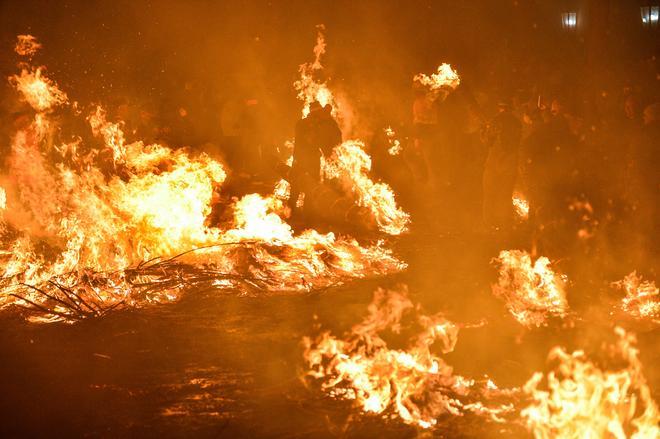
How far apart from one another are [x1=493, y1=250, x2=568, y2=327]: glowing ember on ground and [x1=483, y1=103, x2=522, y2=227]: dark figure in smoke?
8.65 feet

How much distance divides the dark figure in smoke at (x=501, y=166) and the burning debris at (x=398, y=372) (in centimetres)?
443

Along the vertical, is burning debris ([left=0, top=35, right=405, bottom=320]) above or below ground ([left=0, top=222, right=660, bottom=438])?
above

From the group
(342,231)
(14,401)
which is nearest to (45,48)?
(342,231)

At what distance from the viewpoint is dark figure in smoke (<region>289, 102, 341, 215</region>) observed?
988 centimetres

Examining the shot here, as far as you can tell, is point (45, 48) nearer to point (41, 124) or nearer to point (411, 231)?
point (41, 124)

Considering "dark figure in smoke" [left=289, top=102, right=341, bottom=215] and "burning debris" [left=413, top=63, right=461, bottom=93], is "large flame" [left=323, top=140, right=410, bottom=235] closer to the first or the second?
"dark figure in smoke" [left=289, top=102, right=341, bottom=215]

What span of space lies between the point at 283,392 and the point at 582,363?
2.35 m

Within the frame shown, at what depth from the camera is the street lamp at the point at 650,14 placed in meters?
20.5

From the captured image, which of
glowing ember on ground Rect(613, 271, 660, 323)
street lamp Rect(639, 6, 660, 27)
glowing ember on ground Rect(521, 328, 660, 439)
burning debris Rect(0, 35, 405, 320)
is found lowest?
glowing ember on ground Rect(521, 328, 660, 439)

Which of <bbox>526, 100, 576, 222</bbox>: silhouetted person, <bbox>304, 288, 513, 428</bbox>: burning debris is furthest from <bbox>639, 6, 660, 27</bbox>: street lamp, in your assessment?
<bbox>304, 288, 513, 428</bbox>: burning debris

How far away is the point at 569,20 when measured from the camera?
19.5 meters

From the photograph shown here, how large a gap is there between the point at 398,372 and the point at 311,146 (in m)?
5.89

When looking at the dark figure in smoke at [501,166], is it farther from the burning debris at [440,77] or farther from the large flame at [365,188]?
the burning debris at [440,77]

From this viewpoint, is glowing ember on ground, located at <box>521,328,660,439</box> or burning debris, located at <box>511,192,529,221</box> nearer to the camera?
glowing ember on ground, located at <box>521,328,660,439</box>
